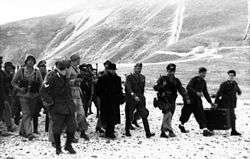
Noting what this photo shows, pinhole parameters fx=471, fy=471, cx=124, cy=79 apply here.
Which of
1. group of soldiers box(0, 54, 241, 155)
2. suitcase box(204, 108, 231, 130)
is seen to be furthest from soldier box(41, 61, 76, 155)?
suitcase box(204, 108, 231, 130)

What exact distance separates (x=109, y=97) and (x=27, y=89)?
2.01m

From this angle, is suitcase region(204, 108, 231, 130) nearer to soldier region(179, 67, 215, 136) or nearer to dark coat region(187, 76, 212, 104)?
soldier region(179, 67, 215, 136)

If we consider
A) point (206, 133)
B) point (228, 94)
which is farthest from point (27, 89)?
point (228, 94)

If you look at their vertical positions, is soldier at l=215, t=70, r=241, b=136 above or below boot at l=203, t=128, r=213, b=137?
above

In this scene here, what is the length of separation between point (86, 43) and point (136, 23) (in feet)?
50.4

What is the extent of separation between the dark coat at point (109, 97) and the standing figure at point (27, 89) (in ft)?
5.19

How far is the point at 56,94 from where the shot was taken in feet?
30.6

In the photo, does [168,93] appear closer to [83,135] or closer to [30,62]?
[83,135]

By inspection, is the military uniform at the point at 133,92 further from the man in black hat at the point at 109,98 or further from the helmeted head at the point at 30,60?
the helmeted head at the point at 30,60

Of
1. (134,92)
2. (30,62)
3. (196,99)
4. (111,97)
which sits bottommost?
(196,99)

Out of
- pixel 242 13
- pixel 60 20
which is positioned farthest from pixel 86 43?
pixel 60 20

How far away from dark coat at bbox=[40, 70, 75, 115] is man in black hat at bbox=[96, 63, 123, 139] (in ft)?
6.63

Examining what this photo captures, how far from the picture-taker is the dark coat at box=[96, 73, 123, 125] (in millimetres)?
11297

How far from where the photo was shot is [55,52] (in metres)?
109
